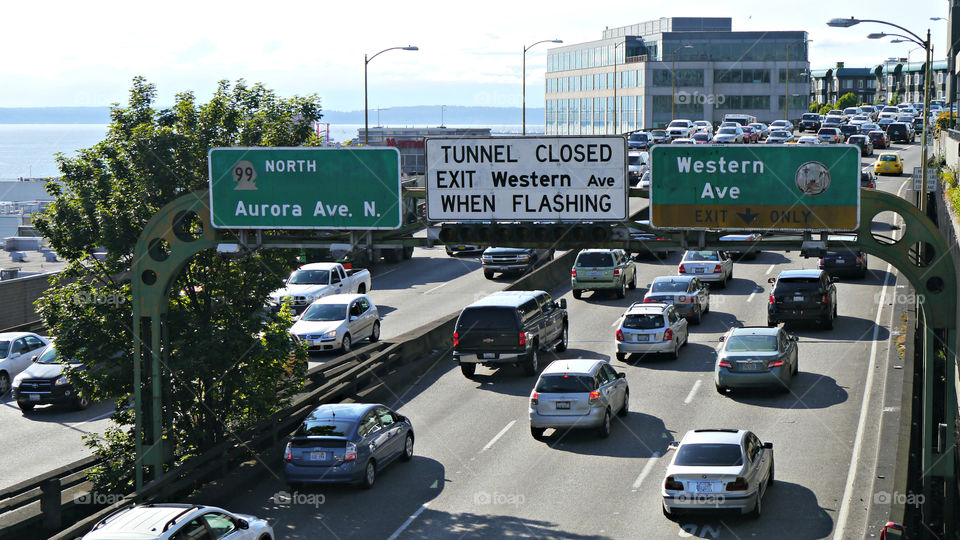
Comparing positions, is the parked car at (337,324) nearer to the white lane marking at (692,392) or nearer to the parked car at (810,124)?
the white lane marking at (692,392)

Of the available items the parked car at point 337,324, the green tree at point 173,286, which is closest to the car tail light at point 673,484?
the green tree at point 173,286

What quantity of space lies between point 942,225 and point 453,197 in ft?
82.4

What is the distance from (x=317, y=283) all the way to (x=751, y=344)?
18649mm

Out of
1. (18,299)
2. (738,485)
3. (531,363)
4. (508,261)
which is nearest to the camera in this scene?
(738,485)

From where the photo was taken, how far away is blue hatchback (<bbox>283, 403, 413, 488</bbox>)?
20969 millimetres

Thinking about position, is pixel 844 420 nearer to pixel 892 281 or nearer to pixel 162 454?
pixel 162 454

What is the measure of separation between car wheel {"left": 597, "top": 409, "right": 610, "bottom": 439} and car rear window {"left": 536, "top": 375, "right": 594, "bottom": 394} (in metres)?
0.73

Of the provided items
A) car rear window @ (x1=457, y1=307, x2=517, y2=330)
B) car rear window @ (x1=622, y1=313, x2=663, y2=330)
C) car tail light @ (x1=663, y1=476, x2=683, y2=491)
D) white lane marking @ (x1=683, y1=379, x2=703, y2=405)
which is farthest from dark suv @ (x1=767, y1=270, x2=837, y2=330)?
car tail light @ (x1=663, y1=476, x2=683, y2=491)

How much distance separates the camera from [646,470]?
2211 centimetres

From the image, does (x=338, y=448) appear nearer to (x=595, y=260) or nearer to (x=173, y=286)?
(x=173, y=286)

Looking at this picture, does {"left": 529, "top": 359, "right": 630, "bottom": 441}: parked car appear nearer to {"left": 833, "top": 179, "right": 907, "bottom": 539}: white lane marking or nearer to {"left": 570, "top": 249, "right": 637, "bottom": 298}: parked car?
{"left": 833, "top": 179, "right": 907, "bottom": 539}: white lane marking

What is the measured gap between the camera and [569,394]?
24.3 meters

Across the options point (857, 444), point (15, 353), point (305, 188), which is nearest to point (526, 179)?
point (305, 188)

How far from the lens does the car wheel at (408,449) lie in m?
23.3
